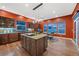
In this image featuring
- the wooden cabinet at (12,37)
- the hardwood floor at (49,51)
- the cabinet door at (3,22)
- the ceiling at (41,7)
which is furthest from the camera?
the cabinet door at (3,22)

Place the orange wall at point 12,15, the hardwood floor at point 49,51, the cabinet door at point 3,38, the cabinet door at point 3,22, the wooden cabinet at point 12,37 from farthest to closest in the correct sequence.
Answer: the orange wall at point 12,15 < the cabinet door at point 3,22 < the wooden cabinet at point 12,37 < the cabinet door at point 3,38 < the hardwood floor at point 49,51

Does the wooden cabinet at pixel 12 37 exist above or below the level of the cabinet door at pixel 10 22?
below

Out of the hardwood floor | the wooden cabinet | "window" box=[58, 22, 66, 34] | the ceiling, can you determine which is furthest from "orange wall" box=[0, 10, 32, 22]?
"window" box=[58, 22, 66, 34]

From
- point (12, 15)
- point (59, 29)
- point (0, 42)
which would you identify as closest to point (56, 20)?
point (59, 29)

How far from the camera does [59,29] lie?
10609 millimetres

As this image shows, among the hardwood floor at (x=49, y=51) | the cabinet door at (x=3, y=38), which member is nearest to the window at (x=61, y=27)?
the hardwood floor at (x=49, y=51)

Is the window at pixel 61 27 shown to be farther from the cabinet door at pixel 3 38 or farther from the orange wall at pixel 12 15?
the cabinet door at pixel 3 38

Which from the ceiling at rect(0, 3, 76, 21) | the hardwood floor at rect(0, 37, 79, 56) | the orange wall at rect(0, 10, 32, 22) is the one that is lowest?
the hardwood floor at rect(0, 37, 79, 56)

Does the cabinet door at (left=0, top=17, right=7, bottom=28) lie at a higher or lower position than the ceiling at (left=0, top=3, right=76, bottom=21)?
lower

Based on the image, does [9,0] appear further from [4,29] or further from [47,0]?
[4,29]

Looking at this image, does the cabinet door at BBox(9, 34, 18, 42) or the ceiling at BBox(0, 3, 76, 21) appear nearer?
the ceiling at BBox(0, 3, 76, 21)

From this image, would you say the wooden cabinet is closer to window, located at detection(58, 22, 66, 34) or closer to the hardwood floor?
the hardwood floor

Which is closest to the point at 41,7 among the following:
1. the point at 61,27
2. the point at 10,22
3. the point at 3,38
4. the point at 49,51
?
the point at 49,51

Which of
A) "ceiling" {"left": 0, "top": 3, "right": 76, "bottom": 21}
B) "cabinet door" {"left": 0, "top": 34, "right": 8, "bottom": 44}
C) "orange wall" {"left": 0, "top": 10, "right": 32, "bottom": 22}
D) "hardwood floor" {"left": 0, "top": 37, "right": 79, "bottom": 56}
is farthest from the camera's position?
"orange wall" {"left": 0, "top": 10, "right": 32, "bottom": 22}
